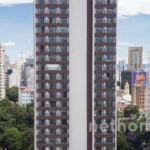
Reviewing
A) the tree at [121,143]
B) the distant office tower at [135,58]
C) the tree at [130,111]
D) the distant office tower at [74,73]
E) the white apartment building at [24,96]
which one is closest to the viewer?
the distant office tower at [74,73]

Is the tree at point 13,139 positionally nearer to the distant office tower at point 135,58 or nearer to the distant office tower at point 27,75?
the distant office tower at point 135,58

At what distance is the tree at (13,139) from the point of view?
18.0ft

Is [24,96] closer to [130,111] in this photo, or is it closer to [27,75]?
[27,75]

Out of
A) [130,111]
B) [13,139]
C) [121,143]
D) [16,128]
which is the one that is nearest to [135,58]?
[130,111]

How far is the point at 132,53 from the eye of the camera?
7.16m

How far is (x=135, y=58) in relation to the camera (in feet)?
22.9

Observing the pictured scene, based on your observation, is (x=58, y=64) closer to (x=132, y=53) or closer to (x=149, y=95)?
(x=149, y=95)

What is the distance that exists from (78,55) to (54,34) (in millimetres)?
410

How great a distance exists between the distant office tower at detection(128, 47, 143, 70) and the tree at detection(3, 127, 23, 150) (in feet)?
8.64

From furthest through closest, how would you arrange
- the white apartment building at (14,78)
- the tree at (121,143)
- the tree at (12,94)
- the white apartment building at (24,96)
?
the white apartment building at (14,78) < the tree at (12,94) < the white apartment building at (24,96) < the tree at (121,143)

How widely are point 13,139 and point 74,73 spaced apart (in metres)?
1.95

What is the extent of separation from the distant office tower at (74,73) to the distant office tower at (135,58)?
2401 millimetres

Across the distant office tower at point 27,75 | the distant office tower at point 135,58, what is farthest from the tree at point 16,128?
the distant office tower at point 27,75

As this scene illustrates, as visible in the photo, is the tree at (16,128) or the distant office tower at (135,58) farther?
the distant office tower at (135,58)
